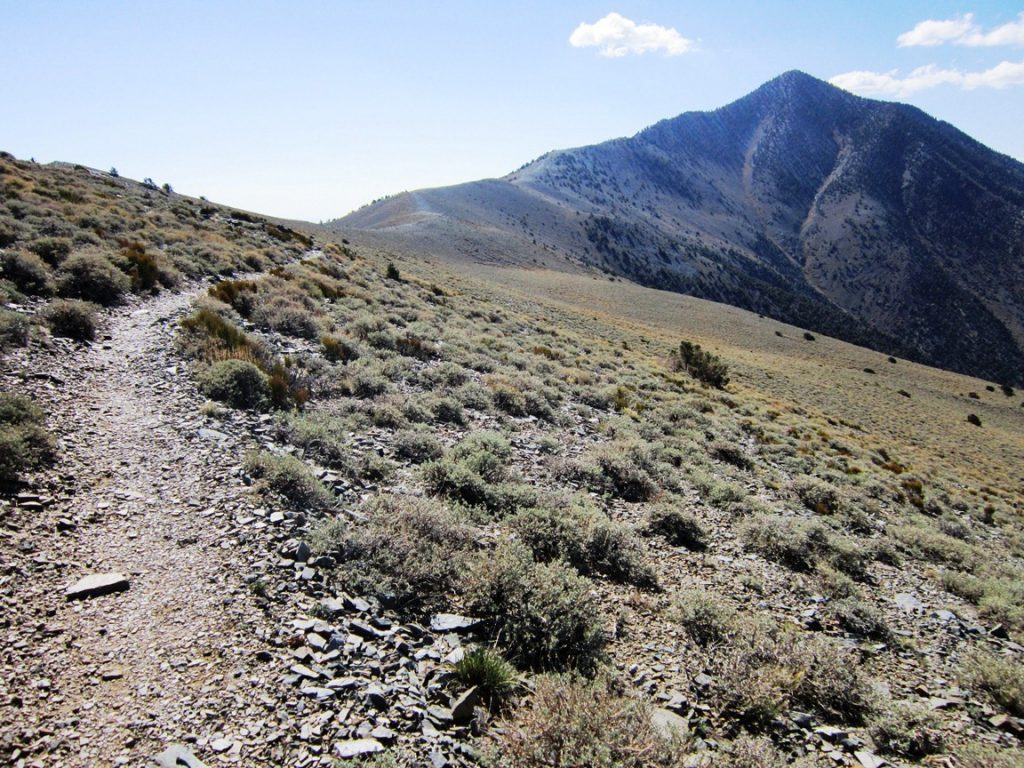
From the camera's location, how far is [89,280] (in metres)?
14.2

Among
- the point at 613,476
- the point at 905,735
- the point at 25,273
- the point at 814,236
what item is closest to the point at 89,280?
the point at 25,273

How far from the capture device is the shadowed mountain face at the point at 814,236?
103m

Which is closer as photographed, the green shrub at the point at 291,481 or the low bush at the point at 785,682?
the low bush at the point at 785,682

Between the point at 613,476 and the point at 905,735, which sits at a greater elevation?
the point at 613,476

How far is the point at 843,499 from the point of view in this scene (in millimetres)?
13883

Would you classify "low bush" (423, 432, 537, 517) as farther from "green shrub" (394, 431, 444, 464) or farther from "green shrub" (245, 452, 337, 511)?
"green shrub" (245, 452, 337, 511)

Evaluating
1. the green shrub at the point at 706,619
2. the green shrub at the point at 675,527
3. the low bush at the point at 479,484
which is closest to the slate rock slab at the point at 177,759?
the low bush at the point at 479,484

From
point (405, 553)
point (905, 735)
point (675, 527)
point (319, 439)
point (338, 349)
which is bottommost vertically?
point (905, 735)

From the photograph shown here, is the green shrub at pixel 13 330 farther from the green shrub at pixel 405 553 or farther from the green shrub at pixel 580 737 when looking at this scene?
the green shrub at pixel 580 737

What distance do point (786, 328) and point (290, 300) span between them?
64776 millimetres

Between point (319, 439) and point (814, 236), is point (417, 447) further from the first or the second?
point (814, 236)

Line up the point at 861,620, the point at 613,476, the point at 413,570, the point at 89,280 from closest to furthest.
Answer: the point at 413,570 < the point at 861,620 < the point at 613,476 < the point at 89,280

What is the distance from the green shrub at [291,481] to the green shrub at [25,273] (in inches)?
404

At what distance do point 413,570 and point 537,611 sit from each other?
1.55m
